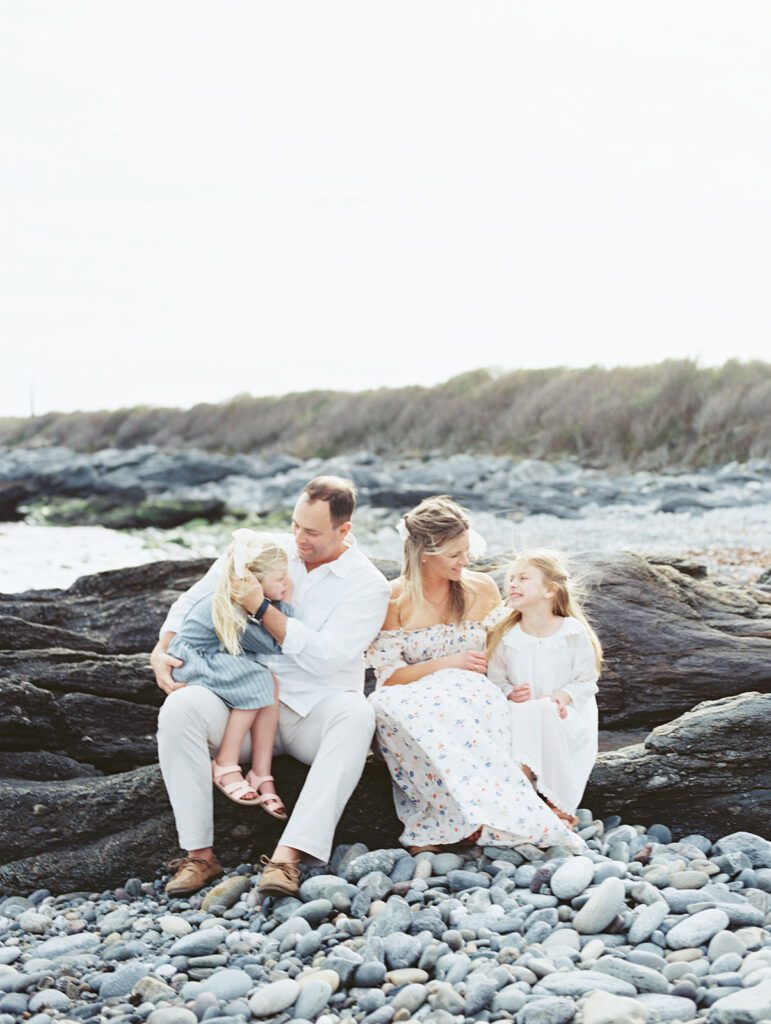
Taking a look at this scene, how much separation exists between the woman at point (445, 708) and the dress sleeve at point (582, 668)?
15.1 inches

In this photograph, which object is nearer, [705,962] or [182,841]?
[705,962]

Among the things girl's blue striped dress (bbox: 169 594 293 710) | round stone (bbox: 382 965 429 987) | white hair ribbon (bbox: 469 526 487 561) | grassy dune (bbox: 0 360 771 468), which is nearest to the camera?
round stone (bbox: 382 965 429 987)

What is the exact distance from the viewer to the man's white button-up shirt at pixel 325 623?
186 inches

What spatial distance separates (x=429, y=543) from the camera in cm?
495

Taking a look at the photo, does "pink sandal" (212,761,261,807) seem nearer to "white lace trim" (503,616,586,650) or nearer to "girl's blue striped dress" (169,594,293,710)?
"girl's blue striped dress" (169,594,293,710)

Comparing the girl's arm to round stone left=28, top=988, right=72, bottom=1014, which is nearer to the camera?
round stone left=28, top=988, right=72, bottom=1014

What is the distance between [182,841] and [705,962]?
2.04 m

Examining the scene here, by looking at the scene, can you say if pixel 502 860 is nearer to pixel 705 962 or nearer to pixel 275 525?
pixel 705 962

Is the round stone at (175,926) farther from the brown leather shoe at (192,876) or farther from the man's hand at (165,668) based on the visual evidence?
the man's hand at (165,668)

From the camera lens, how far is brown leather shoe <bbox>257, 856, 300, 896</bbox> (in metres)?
4.20

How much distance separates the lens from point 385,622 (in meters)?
5.12

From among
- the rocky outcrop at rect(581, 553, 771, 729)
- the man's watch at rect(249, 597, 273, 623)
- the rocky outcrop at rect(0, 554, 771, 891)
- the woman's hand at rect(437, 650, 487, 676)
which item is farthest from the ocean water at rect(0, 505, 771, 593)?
the man's watch at rect(249, 597, 273, 623)

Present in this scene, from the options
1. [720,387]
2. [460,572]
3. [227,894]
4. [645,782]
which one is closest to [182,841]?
[227,894]

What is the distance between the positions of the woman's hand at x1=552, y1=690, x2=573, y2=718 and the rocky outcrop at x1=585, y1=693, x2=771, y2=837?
1.07 feet
